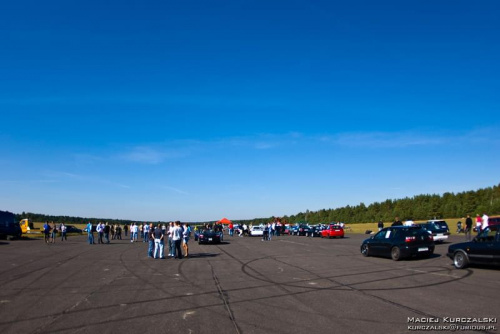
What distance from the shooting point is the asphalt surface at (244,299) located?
6.70 meters

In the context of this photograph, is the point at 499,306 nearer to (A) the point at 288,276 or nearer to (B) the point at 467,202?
(A) the point at 288,276

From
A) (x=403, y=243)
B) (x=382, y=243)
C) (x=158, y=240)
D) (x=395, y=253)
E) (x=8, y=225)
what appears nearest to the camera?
(x=403, y=243)

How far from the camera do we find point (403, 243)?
54.3 ft

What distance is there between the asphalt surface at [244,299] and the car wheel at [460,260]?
329 mm

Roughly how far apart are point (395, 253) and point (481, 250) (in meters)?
4.55

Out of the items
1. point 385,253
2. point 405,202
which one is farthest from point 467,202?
point 385,253

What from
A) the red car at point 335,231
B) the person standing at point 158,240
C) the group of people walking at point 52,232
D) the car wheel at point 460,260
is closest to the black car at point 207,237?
the group of people walking at point 52,232

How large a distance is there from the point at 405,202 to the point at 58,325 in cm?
10696

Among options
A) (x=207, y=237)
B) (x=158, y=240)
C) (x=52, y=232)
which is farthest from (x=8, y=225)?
(x=158, y=240)

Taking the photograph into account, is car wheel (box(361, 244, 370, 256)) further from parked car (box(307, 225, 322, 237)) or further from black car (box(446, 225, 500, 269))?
parked car (box(307, 225, 322, 237))

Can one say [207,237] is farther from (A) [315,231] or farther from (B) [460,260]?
(B) [460,260]

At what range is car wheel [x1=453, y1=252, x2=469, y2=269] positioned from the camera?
13.1m

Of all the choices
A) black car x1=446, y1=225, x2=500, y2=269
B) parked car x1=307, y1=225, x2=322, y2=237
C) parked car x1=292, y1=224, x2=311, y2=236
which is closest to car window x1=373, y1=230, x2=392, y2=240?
black car x1=446, y1=225, x2=500, y2=269

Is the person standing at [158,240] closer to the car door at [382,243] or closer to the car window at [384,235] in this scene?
the car door at [382,243]
